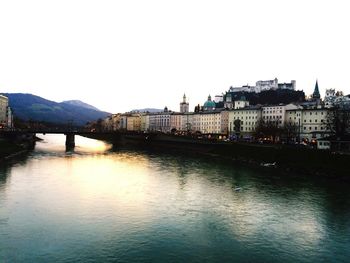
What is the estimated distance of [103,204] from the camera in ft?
114

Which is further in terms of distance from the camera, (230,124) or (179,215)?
(230,124)

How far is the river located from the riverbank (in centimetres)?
460

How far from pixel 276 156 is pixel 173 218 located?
132ft

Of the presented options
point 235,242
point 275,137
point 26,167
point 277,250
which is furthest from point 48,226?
point 275,137

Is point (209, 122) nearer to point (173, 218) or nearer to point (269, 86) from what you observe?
point (269, 86)

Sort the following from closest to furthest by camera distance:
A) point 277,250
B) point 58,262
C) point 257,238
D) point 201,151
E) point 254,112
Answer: point 58,262 < point 277,250 < point 257,238 < point 201,151 < point 254,112

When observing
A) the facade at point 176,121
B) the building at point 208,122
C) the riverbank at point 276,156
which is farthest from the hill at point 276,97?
the riverbank at point 276,156

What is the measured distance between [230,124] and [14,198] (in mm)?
102239

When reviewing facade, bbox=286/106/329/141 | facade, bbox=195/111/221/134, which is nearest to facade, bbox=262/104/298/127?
facade, bbox=286/106/329/141

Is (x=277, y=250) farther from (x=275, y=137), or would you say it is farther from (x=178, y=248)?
(x=275, y=137)

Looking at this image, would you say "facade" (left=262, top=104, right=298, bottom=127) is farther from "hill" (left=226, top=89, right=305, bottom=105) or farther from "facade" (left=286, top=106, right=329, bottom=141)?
"hill" (left=226, top=89, right=305, bottom=105)

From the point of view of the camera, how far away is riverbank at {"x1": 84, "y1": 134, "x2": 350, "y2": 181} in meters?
52.8

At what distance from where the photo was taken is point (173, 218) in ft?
99.2

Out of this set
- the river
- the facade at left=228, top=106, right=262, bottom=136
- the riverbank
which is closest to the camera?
the river
